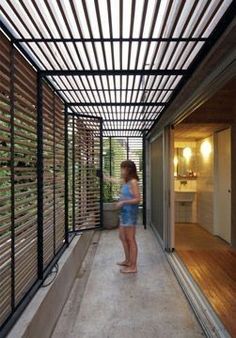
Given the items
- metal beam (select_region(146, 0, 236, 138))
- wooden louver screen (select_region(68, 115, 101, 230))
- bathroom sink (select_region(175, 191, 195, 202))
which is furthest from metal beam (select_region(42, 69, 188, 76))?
bathroom sink (select_region(175, 191, 195, 202))

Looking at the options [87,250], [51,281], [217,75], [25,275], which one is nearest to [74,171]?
[87,250]

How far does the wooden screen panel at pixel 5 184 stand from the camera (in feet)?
7.13

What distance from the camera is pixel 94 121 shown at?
5.57m

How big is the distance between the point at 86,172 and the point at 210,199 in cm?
315

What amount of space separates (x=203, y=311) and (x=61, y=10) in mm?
2852

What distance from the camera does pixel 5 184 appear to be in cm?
234

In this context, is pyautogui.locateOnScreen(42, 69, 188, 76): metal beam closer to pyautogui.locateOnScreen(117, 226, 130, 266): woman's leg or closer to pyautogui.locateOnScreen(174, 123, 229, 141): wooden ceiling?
pyautogui.locateOnScreen(117, 226, 130, 266): woman's leg

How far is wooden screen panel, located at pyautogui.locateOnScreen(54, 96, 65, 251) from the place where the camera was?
405 cm

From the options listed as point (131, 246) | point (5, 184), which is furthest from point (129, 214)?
point (5, 184)

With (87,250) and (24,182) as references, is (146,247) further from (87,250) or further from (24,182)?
(24,182)

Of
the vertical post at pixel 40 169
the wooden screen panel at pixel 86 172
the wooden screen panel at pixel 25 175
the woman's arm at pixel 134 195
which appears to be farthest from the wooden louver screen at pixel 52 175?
the woman's arm at pixel 134 195

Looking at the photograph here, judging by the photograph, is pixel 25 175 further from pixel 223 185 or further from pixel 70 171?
pixel 223 185

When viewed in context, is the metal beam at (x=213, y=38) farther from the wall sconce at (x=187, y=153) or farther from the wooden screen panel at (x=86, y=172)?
the wall sconce at (x=187, y=153)

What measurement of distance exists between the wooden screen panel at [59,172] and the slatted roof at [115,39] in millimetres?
331
